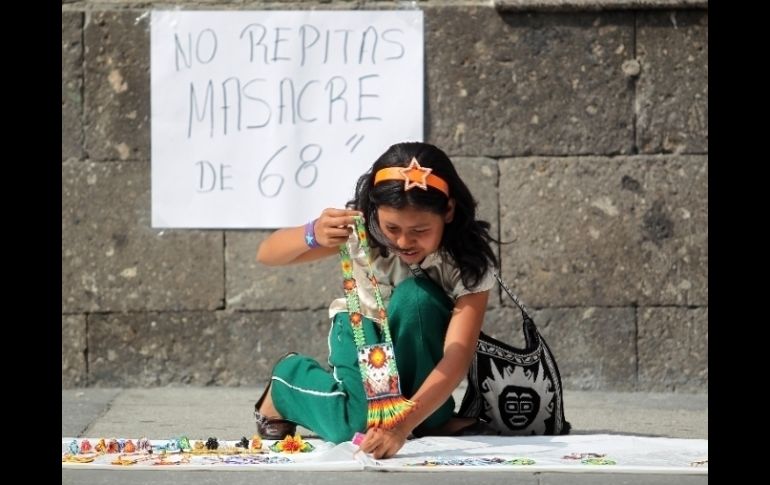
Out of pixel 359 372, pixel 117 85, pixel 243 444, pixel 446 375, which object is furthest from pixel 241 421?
pixel 117 85

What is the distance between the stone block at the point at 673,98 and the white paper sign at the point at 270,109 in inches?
38.1

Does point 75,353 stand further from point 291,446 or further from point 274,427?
point 291,446

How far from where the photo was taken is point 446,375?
3477 millimetres

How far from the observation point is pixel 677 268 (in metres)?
5.11

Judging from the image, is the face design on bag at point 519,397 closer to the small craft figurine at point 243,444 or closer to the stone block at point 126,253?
the small craft figurine at point 243,444

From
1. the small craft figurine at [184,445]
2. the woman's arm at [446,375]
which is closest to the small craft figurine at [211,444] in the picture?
the small craft figurine at [184,445]

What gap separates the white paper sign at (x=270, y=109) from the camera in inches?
201

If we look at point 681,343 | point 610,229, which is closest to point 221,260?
point 610,229

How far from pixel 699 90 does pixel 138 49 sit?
2.40 m

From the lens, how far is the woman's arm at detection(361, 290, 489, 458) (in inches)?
133

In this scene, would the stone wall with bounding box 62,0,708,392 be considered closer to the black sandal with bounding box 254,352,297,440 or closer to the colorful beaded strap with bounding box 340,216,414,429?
the black sandal with bounding box 254,352,297,440

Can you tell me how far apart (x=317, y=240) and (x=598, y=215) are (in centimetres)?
190

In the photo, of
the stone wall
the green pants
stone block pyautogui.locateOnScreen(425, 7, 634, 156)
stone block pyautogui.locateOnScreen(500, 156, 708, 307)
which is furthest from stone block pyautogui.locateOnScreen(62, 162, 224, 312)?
the green pants
